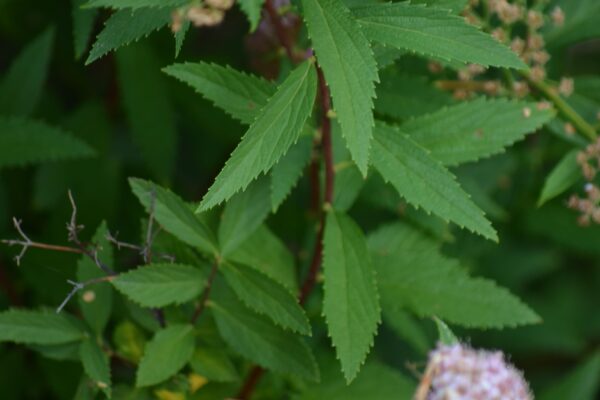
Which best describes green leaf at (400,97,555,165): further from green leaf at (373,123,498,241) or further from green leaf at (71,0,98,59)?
green leaf at (71,0,98,59)

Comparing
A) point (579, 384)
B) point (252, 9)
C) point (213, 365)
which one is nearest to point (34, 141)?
point (213, 365)

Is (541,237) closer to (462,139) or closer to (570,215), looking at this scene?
(570,215)

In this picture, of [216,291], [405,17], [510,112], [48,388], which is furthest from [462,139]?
[48,388]

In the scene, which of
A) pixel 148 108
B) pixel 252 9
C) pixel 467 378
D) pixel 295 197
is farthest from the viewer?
pixel 295 197

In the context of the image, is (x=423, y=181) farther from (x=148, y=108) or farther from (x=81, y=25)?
(x=148, y=108)

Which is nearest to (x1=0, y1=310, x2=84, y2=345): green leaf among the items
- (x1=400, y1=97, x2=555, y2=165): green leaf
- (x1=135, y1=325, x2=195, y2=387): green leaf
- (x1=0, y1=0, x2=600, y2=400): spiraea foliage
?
(x1=0, y1=0, x2=600, y2=400): spiraea foliage

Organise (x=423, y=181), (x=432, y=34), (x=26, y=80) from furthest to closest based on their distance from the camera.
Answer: (x=26, y=80), (x=423, y=181), (x=432, y=34)
